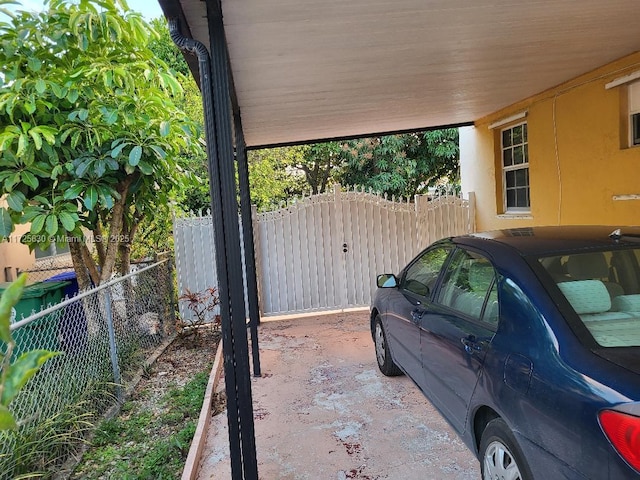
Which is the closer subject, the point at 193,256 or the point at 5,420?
the point at 5,420

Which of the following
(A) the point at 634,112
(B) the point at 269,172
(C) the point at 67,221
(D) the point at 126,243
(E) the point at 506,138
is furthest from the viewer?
(B) the point at 269,172

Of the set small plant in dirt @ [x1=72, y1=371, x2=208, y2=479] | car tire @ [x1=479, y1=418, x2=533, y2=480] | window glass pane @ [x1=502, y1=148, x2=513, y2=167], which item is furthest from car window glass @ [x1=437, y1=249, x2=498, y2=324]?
window glass pane @ [x1=502, y1=148, x2=513, y2=167]

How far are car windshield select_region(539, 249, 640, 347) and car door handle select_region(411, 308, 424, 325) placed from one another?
1264 millimetres

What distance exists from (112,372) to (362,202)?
16.0 ft

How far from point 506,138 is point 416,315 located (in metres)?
4.99

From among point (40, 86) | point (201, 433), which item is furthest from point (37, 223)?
point (201, 433)

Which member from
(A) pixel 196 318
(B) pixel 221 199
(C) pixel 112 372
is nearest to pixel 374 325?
(C) pixel 112 372

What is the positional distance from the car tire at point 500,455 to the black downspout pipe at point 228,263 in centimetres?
133

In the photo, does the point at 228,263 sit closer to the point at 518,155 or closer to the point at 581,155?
the point at 581,155

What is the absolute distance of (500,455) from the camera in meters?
2.36

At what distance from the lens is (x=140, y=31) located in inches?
189

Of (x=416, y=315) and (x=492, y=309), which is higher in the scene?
(x=492, y=309)

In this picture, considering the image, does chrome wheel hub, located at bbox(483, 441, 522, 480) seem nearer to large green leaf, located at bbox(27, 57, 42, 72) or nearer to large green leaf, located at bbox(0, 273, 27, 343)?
large green leaf, located at bbox(0, 273, 27, 343)

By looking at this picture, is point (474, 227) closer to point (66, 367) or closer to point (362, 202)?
point (362, 202)
